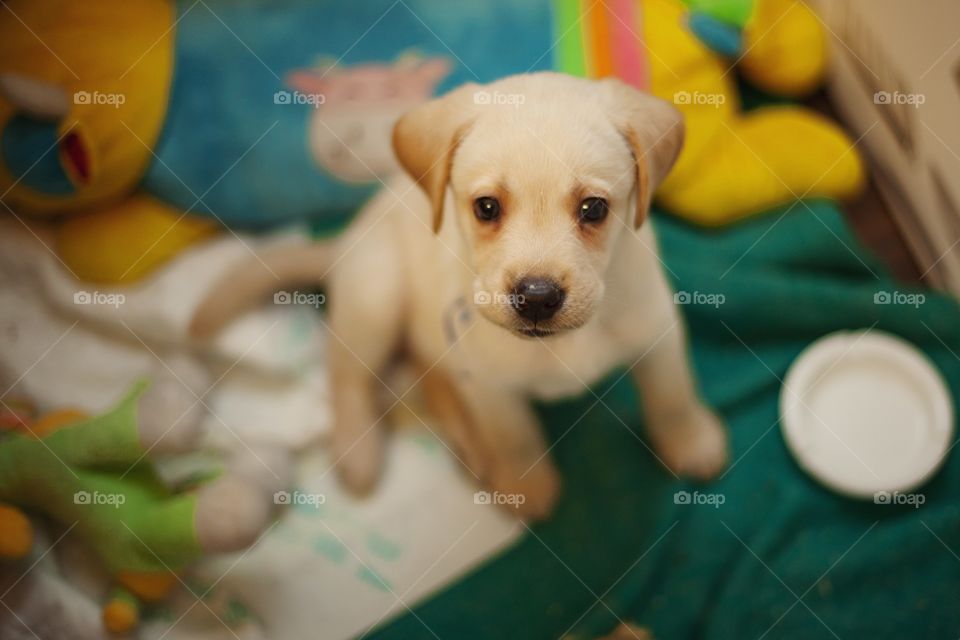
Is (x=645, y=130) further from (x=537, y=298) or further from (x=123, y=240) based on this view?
(x=123, y=240)

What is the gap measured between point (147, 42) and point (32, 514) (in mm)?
1004

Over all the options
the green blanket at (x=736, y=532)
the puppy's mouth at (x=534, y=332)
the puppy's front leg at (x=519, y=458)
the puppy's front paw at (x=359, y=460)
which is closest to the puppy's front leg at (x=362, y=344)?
the puppy's front paw at (x=359, y=460)

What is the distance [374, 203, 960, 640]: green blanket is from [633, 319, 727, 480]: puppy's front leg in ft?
0.13

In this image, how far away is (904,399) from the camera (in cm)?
168

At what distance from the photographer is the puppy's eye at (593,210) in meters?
1.22

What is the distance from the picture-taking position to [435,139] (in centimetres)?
130

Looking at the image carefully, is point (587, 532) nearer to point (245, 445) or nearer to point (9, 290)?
point (245, 445)

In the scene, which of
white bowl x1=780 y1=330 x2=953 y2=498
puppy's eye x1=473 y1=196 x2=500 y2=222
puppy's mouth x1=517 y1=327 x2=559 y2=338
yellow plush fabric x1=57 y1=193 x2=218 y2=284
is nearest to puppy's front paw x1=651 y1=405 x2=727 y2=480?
white bowl x1=780 y1=330 x2=953 y2=498

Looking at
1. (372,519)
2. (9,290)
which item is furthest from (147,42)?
(372,519)

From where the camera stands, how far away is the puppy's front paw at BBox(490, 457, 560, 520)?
1631 mm

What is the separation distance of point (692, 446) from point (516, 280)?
0.66 metres

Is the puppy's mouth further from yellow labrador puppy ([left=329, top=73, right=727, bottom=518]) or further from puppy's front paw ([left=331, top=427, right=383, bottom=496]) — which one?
puppy's front paw ([left=331, top=427, right=383, bottom=496])

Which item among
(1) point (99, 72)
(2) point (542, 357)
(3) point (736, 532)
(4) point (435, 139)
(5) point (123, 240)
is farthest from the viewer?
(5) point (123, 240)

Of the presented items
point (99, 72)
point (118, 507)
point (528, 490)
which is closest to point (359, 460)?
point (528, 490)
